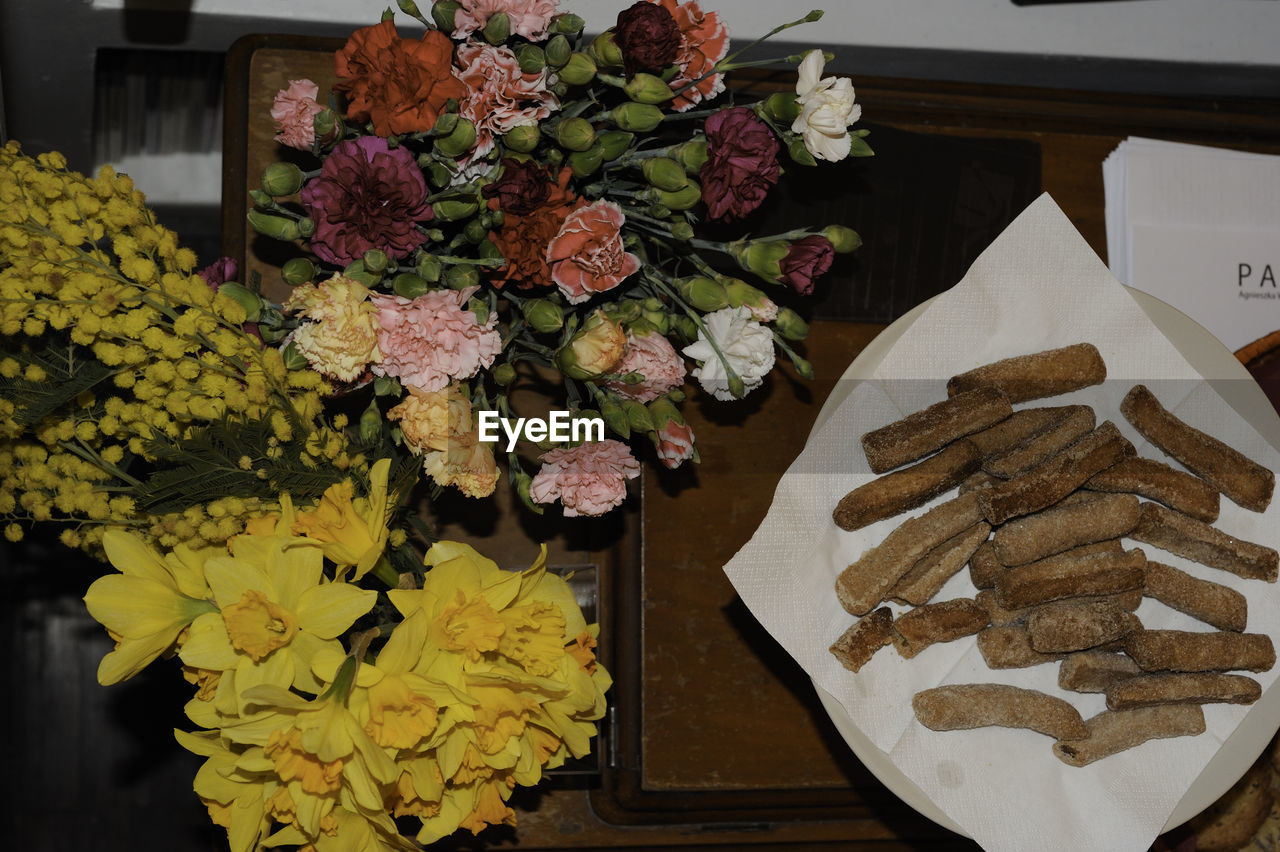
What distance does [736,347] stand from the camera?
0.59m

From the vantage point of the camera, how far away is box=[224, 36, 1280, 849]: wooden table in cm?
79

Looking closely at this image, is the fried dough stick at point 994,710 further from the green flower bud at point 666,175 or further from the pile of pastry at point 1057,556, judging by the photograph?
the green flower bud at point 666,175

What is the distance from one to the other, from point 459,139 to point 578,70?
0.08 metres

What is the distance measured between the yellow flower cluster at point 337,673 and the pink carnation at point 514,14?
0.25 meters

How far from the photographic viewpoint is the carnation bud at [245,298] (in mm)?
576

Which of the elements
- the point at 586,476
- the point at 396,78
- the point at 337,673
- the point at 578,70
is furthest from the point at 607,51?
the point at 337,673

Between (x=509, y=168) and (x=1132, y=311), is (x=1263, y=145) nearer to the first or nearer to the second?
(x=1132, y=311)

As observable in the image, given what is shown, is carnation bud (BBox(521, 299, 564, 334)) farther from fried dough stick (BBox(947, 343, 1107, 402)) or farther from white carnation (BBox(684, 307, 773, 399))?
fried dough stick (BBox(947, 343, 1107, 402))

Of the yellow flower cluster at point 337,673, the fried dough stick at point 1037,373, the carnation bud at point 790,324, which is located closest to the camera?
the yellow flower cluster at point 337,673

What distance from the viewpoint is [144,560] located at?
22.1 inches

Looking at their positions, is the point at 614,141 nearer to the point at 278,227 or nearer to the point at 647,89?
the point at 647,89

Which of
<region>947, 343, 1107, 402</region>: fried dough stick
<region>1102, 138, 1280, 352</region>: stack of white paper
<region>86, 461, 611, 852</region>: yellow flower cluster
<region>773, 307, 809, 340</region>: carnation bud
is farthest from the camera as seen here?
<region>1102, 138, 1280, 352</region>: stack of white paper

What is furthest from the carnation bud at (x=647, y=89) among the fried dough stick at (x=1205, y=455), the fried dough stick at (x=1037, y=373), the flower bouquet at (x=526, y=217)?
the fried dough stick at (x=1205, y=455)

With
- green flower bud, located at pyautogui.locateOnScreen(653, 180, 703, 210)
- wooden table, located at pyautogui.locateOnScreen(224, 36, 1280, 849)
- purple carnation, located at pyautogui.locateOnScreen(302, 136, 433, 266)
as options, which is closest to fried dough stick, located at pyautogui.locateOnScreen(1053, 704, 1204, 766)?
wooden table, located at pyautogui.locateOnScreen(224, 36, 1280, 849)
